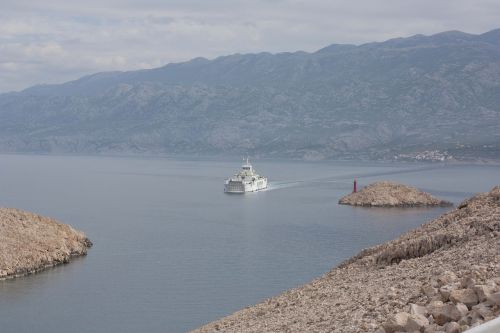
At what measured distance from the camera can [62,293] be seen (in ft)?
128

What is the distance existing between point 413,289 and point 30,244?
34.8 m

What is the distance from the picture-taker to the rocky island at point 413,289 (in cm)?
1064

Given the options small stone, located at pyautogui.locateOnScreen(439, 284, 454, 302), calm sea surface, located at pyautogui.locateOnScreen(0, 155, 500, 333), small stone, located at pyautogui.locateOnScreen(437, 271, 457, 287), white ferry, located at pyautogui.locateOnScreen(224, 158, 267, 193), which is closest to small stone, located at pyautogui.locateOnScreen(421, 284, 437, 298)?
small stone, located at pyautogui.locateOnScreen(437, 271, 457, 287)

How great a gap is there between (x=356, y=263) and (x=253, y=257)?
27.2 meters

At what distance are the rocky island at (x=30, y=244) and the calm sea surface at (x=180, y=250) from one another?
945 millimetres

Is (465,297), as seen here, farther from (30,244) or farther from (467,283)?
(30,244)

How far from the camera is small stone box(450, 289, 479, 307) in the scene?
10867 millimetres

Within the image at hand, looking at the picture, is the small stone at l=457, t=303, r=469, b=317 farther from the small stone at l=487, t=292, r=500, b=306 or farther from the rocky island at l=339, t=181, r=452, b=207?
the rocky island at l=339, t=181, r=452, b=207

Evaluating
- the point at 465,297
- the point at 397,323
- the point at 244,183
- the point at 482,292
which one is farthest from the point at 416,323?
the point at 244,183

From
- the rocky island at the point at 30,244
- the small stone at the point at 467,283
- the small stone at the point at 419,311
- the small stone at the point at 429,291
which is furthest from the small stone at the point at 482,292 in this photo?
the rocky island at the point at 30,244

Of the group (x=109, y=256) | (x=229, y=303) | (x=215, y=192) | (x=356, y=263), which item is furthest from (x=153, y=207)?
(x=356, y=263)

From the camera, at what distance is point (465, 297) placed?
11.0m

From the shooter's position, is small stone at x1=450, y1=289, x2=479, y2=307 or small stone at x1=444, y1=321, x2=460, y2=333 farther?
small stone at x1=450, y1=289, x2=479, y2=307

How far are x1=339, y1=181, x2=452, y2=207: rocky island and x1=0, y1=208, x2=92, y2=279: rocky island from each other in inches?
1844
